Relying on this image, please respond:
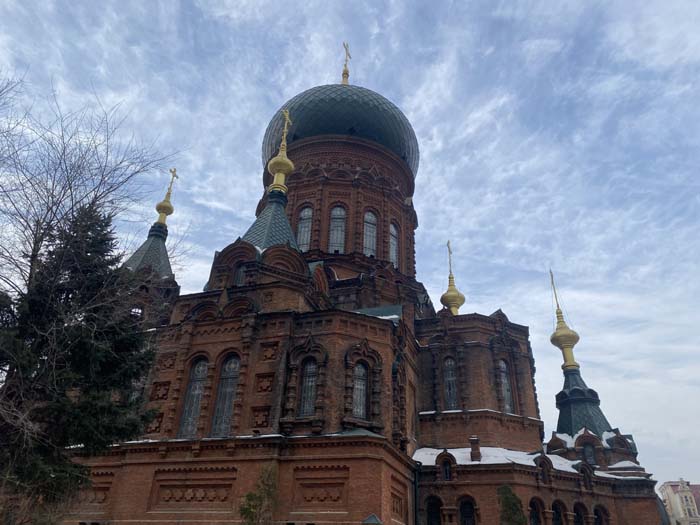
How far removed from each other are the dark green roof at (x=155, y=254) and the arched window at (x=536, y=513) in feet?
48.3

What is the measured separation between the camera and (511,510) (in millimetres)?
15086

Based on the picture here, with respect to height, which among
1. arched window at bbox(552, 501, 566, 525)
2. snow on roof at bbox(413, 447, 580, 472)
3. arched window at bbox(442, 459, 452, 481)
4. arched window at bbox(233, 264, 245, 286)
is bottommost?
arched window at bbox(552, 501, 566, 525)

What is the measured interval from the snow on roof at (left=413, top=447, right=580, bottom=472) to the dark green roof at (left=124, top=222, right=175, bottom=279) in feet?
36.8

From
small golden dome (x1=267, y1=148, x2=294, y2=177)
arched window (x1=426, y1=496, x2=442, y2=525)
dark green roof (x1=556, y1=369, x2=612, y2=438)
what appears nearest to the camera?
arched window (x1=426, y1=496, x2=442, y2=525)

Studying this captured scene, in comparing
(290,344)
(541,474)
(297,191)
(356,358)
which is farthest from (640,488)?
(297,191)

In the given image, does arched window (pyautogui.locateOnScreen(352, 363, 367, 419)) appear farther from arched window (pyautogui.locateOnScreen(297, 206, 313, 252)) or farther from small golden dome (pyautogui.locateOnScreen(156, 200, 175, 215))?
small golden dome (pyautogui.locateOnScreen(156, 200, 175, 215))

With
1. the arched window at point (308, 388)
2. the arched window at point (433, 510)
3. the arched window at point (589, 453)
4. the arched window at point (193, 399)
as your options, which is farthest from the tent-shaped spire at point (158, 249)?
the arched window at point (589, 453)

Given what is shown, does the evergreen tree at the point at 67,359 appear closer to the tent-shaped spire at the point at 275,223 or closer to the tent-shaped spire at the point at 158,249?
the tent-shaped spire at the point at 275,223

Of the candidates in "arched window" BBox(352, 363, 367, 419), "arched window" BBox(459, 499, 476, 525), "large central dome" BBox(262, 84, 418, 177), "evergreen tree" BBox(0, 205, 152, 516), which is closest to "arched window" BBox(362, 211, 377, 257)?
"large central dome" BBox(262, 84, 418, 177)

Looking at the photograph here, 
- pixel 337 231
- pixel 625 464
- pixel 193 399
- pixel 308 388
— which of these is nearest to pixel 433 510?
pixel 308 388

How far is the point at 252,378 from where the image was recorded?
49.2 feet

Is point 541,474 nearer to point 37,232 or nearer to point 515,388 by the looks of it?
point 515,388

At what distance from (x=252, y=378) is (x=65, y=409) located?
7.37 metres

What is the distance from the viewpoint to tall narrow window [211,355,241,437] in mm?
14727
